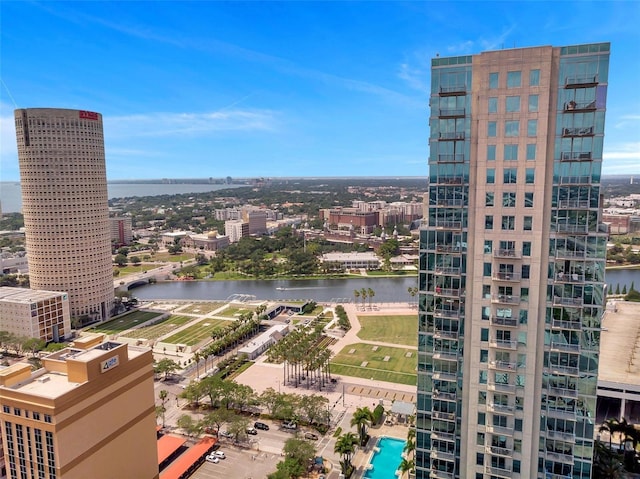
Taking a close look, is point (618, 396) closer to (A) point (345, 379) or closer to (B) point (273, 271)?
(A) point (345, 379)

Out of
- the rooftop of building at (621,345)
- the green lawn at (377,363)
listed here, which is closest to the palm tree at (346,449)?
the green lawn at (377,363)

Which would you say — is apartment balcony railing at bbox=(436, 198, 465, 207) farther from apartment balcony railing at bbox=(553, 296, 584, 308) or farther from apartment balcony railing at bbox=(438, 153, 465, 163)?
apartment balcony railing at bbox=(553, 296, 584, 308)

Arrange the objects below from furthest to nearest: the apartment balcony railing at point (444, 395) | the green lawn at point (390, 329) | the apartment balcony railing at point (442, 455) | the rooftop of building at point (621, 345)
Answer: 1. the green lawn at point (390, 329)
2. the rooftop of building at point (621, 345)
3. the apartment balcony railing at point (442, 455)
4. the apartment balcony railing at point (444, 395)

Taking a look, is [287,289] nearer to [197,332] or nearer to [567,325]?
[197,332]

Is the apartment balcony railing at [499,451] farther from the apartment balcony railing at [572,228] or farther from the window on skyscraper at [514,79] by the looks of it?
the window on skyscraper at [514,79]

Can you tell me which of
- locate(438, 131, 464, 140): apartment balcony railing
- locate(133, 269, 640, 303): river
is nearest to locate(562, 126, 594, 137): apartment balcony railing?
locate(438, 131, 464, 140): apartment balcony railing

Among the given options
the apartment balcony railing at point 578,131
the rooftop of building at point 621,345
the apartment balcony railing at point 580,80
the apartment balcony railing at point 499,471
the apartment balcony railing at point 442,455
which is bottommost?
the rooftop of building at point 621,345
